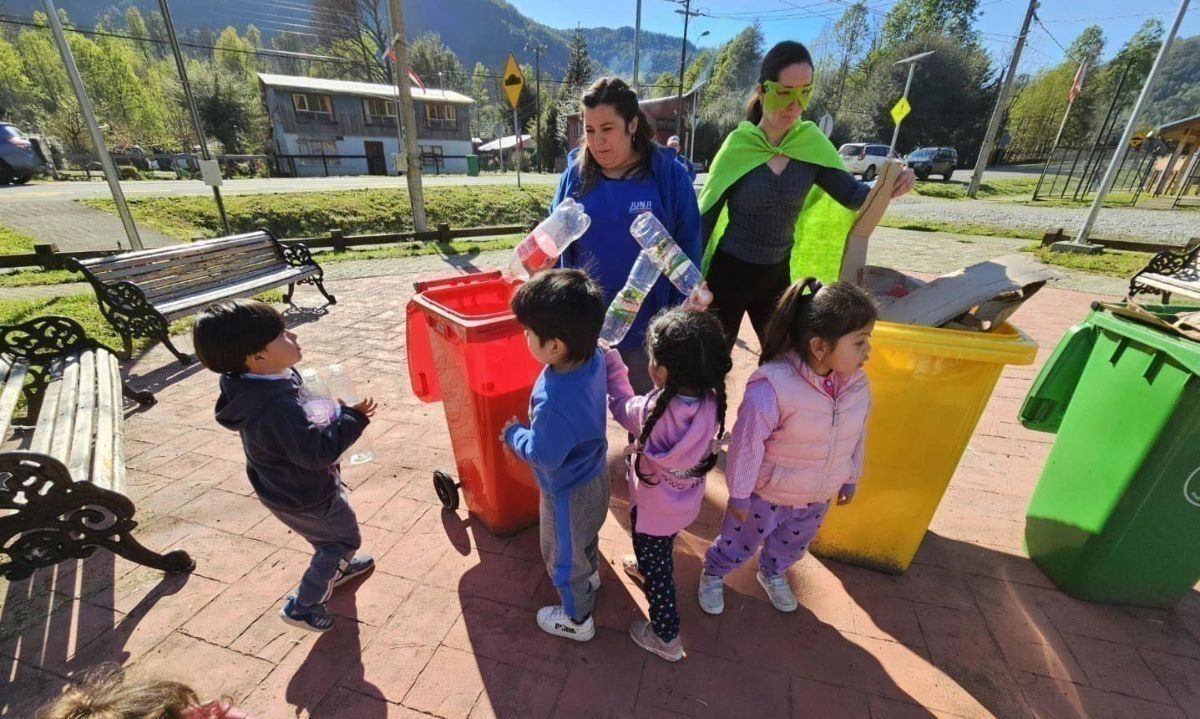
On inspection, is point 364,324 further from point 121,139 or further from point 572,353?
point 121,139

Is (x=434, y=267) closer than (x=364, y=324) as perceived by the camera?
No

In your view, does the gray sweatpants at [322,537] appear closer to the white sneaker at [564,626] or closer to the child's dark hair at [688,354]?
the white sneaker at [564,626]

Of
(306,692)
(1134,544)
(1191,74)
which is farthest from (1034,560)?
(1191,74)

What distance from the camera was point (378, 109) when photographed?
33.6 meters

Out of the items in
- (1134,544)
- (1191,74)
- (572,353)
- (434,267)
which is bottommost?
(434,267)

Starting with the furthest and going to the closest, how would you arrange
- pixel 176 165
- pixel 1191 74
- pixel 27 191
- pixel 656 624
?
pixel 1191 74 → pixel 176 165 → pixel 27 191 → pixel 656 624

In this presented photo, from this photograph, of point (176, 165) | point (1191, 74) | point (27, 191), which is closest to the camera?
point (27, 191)

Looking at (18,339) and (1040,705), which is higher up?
(18,339)

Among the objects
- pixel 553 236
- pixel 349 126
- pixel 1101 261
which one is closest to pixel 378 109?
pixel 349 126

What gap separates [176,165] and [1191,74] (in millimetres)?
159324

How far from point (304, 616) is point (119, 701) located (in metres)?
1.29

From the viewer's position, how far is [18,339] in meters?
3.41

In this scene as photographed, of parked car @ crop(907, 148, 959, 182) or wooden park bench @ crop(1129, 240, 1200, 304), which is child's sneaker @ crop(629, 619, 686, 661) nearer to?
wooden park bench @ crop(1129, 240, 1200, 304)

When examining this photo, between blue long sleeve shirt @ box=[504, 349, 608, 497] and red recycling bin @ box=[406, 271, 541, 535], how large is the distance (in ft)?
1.37
